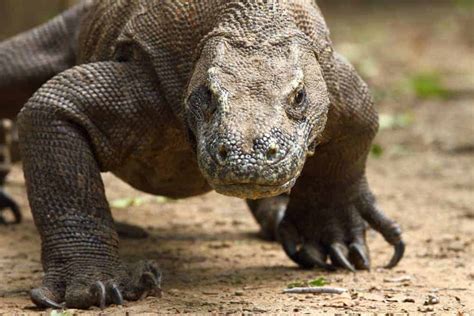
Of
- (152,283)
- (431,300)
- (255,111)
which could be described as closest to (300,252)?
(431,300)

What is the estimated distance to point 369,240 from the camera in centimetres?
793

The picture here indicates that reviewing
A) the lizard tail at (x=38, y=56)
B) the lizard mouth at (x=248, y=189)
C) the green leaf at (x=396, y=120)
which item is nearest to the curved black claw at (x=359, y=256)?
the lizard mouth at (x=248, y=189)

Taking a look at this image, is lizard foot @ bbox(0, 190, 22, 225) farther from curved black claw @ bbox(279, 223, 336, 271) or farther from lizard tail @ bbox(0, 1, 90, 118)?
curved black claw @ bbox(279, 223, 336, 271)

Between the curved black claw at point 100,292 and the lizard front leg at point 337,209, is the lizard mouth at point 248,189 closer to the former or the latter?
the curved black claw at point 100,292

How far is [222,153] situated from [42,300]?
136 cm

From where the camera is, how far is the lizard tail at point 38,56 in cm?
774

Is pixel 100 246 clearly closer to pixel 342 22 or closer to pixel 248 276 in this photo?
pixel 248 276

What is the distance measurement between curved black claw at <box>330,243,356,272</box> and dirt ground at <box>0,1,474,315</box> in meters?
0.12

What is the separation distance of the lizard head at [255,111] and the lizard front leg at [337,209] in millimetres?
1014

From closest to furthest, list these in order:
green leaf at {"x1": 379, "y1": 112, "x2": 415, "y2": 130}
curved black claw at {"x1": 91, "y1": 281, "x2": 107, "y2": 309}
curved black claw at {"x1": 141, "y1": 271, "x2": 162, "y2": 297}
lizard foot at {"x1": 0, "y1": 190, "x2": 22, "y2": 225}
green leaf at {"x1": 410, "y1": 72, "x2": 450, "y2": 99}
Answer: curved black claw at {"x1": 91, "y1": 281, "x2": 107, "y2": 309}, curved black claw at {"x1": 141, "y1": 271, "x2": 162, "y2": 297}, lizard foot at {"x1": 0, "y1": 190, "x2": 22, "y2": 225}, green leaf at {"x1": 379, "y1": 112, "x2": 415, "y2": 130}, green leaf at {"x1": 410, "y1": 72, "x2": 450, "y2": 99}

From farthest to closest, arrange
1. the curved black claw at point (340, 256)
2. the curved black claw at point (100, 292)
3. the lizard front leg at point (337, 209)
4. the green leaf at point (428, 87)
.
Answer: the green leaf at point (428, 87)
the curved black claw at point (340, 256)
the lizard front leg at point (337, 209)
the curved black claw at point (100, 292)

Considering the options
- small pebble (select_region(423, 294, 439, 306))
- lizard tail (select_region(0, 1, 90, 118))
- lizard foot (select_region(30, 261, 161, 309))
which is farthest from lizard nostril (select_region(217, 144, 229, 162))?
lizard tail (select_region(0, 1, 90, 118))

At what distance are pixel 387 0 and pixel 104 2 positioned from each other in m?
20.4

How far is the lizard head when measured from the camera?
15.5 feet
